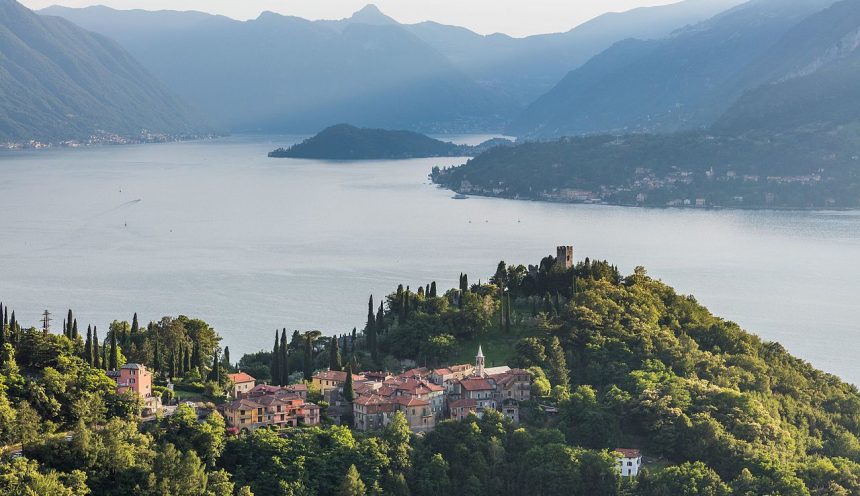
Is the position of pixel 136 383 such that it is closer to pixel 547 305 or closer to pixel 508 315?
pixel 508 315

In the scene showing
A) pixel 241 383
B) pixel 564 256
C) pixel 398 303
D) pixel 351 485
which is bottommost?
pixel 351 485

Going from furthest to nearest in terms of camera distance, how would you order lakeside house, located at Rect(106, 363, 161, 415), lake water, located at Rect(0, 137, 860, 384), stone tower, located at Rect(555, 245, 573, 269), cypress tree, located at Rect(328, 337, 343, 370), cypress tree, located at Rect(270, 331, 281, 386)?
lake water, located at Rect(0, 137, 860, 384), stone tower, located at Rect(555, 245, 573, 269), cypress tree, located at Rect(270, 331, 281, 386), cypress tree, located at Rect(328, 337, 343, 370), lakeside house, located at Rect(106, 363, 161, 415)

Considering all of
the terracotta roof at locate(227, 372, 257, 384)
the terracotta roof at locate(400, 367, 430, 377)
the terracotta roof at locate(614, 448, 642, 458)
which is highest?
the terracotta roof at locate(400, 367, 430, 377)

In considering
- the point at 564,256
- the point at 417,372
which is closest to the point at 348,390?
the point at 417,372

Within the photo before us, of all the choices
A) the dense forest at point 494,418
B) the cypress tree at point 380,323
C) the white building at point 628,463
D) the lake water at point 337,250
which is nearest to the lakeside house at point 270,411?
the dense forest at point 494,418

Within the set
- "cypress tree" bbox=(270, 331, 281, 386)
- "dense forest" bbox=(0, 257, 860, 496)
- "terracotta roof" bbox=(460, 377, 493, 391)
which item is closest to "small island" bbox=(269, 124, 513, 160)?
"dense forest" bbox=(0, 257, 860, 496)

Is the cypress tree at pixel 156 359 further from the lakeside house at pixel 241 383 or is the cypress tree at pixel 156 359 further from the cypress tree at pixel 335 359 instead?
the cypress tree at pixel 335 359

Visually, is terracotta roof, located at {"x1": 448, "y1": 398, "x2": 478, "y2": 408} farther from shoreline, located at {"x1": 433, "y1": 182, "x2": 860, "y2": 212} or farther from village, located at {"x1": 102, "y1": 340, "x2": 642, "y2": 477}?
shoreline, located at {"x1": 433, "y1": 182, "x2": 860, "y2": 212}
